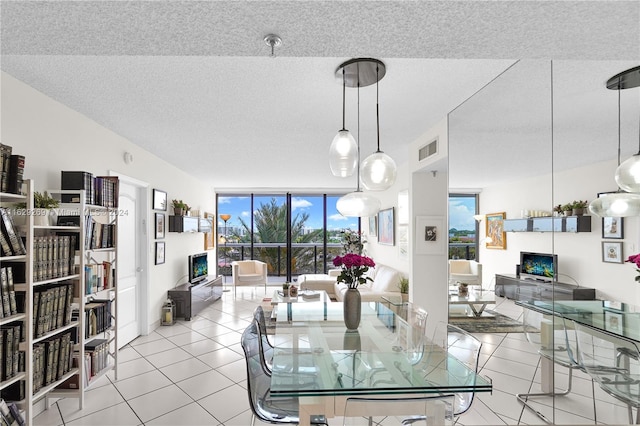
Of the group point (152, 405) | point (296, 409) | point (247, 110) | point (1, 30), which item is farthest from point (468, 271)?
point (1, 30)

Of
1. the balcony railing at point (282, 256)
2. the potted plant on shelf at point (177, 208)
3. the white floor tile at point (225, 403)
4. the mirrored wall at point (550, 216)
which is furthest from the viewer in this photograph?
the balcony railing at point (282, 256)

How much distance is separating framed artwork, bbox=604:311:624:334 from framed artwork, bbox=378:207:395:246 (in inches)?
180

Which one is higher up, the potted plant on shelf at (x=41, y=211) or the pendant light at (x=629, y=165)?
the pendant light at (x=629, y=165)

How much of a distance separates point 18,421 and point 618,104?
3.82m

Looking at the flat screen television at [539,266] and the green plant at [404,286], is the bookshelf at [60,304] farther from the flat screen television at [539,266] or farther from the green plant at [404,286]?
the green plant at [404,286]

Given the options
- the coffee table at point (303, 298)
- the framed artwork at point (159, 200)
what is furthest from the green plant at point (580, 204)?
the framed artwork at point (159, 200)

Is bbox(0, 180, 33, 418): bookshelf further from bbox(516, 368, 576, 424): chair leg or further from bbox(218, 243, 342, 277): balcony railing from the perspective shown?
bbox(218, 243, 342, 277): balcony railing

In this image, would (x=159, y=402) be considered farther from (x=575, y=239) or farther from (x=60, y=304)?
(x=575, y=239)

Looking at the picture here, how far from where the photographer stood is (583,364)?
1935 mm

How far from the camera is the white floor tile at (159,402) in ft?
8.69

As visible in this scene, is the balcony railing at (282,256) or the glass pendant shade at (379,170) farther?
the balcony railing at (282,256)

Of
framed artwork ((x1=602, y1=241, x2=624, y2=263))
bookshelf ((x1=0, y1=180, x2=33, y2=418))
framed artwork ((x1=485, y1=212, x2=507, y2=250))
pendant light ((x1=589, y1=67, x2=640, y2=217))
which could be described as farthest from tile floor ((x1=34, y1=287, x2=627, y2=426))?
pendant light ((x1=589, y1=67, x2=640, y2=217))

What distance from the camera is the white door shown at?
4.17m

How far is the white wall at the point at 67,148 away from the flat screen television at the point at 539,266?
3.66 m
